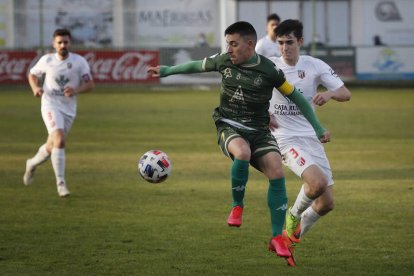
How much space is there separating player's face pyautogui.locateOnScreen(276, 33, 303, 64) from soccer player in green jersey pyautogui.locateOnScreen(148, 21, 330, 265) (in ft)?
2.55

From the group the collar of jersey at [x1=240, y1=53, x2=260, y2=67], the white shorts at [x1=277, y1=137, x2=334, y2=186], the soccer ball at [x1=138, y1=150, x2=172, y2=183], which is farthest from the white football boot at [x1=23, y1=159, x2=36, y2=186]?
the collar of jersey at [x1=240, y1=53, x2=260, y2=67]

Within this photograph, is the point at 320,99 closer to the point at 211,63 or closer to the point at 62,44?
the point at 211,63

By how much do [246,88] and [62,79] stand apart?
684 centimetres

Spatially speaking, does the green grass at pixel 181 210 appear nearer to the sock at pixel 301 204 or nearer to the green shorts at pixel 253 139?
the sock at pixel 301 204

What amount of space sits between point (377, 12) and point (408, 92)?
12711mm

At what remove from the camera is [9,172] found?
18078 mm

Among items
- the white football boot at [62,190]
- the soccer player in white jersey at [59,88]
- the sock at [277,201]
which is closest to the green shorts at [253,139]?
the sock at [277,201]

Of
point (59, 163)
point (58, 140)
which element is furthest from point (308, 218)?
point (58, 140)

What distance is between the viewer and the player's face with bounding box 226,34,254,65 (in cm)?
968

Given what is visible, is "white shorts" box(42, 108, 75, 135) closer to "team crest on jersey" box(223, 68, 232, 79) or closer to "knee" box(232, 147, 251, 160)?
"team crest on jersey" box(223, 68, 232, 79)

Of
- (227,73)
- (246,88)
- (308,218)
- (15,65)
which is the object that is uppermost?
(227,73)

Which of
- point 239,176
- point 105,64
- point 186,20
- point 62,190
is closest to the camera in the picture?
point 239,176

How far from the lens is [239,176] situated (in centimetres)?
970

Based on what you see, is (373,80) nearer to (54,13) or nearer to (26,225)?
(54,13)
